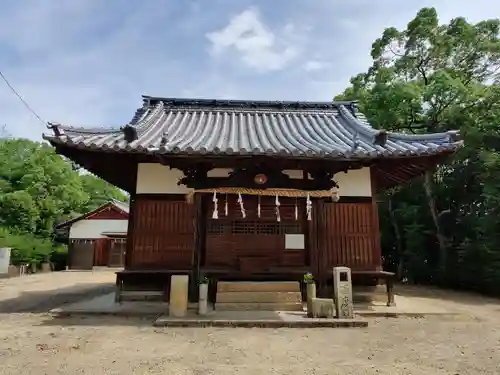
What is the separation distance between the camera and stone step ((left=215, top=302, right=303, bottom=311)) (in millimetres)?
8969

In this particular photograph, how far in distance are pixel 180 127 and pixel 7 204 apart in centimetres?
2661

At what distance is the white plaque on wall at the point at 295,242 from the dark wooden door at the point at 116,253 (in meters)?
30.0

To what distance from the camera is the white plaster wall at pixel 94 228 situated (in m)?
37.1

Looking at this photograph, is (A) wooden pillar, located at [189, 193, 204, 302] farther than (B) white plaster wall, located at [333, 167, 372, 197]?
No

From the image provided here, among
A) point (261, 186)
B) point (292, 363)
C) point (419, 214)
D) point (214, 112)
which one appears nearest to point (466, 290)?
point (419, 214)

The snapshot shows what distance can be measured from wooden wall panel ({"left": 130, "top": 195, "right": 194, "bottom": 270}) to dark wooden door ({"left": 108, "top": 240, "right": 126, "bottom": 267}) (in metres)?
28.8

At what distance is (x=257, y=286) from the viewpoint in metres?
9.34

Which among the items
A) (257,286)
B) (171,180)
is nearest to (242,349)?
(257,286)

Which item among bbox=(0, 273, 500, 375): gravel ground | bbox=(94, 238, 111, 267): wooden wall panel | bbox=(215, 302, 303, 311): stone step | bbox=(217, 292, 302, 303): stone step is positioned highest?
bbox=(94, 238, 111, 267): wooden wall panel

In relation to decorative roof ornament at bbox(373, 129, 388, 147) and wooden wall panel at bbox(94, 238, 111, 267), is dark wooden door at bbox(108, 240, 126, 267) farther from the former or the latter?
decorative roof ornament at bbox(373, 129, 388, 147)

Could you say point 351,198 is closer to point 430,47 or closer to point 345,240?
point 345,240

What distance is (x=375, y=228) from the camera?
1024cm

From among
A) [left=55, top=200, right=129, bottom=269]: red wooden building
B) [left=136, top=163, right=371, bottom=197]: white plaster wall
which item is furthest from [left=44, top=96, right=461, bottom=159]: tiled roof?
[left=55, top=200, right=129, bottom=269]: red wooden building

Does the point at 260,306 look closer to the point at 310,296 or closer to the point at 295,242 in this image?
the point at 310,296
